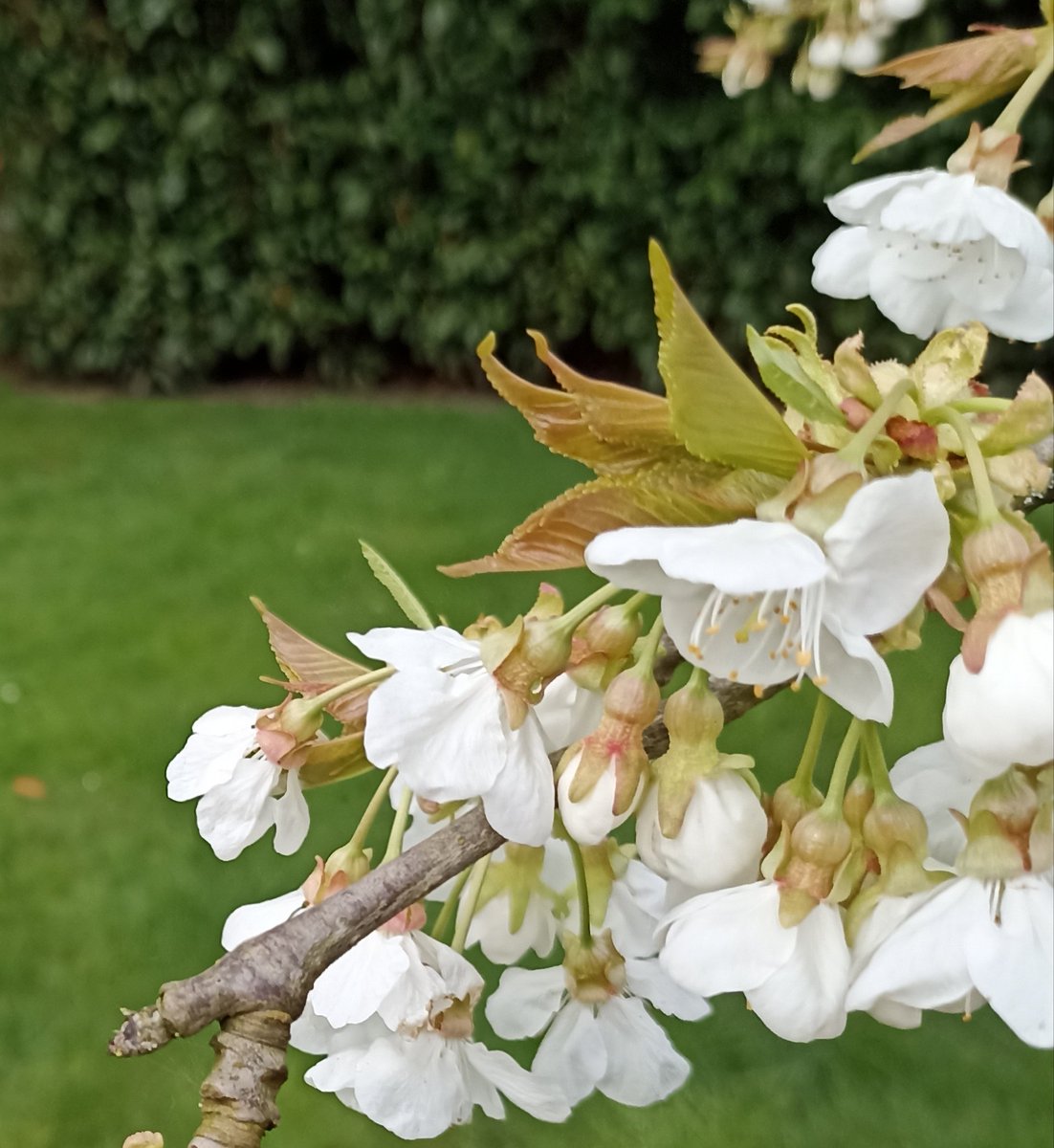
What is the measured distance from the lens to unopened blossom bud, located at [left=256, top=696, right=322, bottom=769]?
0.50 m

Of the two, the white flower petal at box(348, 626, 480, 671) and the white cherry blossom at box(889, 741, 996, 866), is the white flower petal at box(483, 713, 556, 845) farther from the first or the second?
the white cherry blossom at box(889, 741, 996, 866)

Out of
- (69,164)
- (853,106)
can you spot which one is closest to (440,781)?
(853,106)

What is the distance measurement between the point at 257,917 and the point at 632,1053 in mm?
179

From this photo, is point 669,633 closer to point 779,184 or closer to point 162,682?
point 162,682

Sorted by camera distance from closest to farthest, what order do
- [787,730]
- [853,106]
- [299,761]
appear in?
[299,761], [787,730], [853,106]

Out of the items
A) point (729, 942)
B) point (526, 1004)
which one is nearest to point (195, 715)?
point (526, 1004)

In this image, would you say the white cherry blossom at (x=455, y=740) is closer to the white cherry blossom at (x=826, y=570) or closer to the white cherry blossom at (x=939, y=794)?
the white cherry blossom at (x=826, y=570)

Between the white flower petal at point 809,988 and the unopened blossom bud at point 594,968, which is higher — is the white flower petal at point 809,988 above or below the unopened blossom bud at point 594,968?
above

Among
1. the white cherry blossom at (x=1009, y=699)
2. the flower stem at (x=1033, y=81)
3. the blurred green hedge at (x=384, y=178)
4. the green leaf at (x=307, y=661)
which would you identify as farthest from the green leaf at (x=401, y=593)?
the blurred green hedge at (x=384, y=178)

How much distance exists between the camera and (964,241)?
0.68 m

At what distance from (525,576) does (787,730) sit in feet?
2.48

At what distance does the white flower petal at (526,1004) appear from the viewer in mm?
606

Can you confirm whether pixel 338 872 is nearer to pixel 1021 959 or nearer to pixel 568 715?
pixel 568 715

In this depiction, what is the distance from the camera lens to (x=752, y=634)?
1.35 ft
